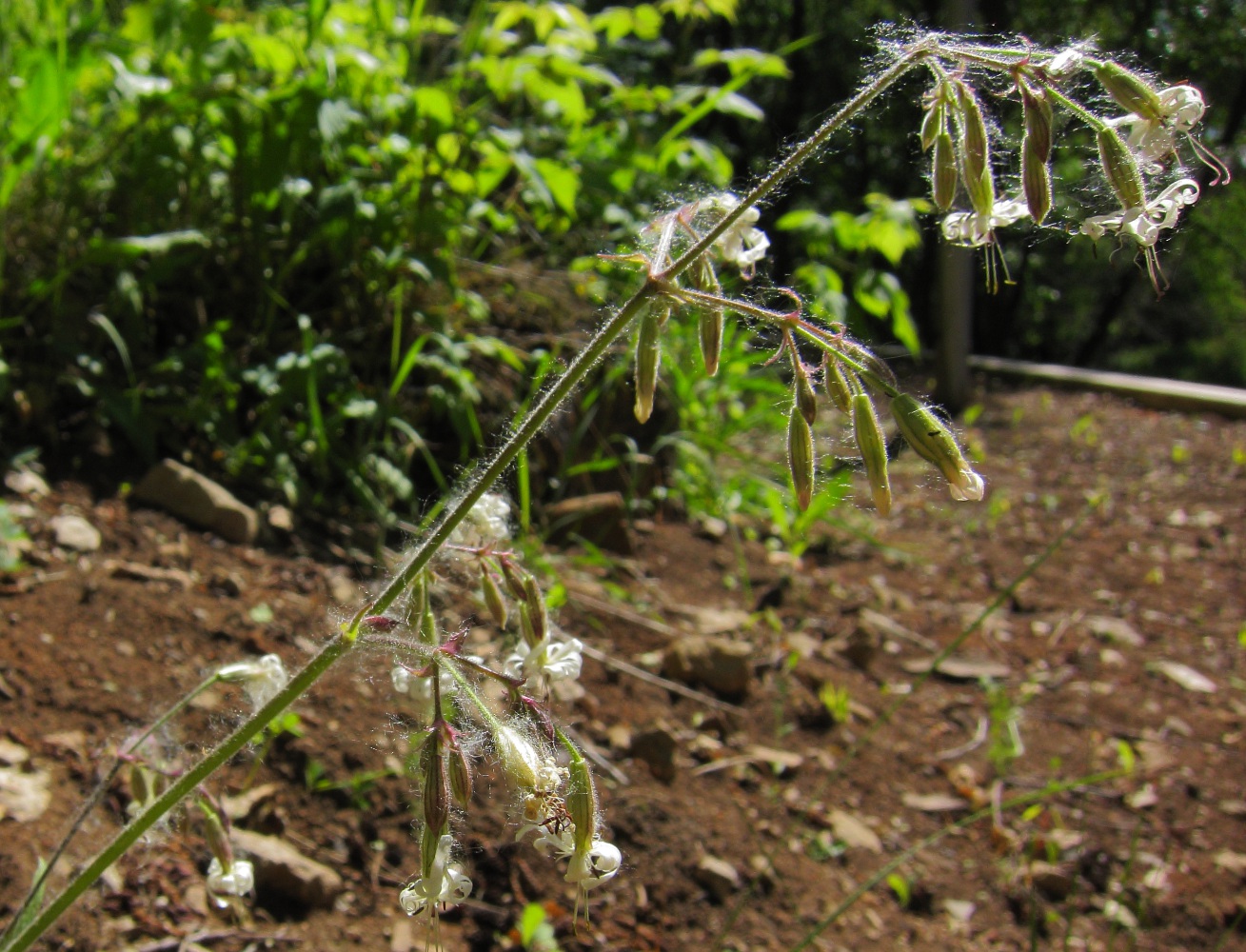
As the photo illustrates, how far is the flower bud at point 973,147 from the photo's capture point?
84 cm

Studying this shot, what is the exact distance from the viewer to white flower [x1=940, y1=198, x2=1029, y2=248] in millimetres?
894

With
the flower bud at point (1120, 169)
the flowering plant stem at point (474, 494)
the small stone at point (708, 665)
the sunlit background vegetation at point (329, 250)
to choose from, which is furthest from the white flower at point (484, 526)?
the small stone at point (708, 665)

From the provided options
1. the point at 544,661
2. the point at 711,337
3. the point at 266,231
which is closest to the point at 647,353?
the point at 711,337

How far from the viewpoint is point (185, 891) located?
1.37 m

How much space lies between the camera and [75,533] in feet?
6.23

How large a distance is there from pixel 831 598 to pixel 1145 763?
87 centimetres

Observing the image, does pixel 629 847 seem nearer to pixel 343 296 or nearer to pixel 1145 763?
pixel 1145 763

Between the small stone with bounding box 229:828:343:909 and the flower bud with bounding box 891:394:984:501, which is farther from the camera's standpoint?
the small stone with bounding box 229:828:343:909

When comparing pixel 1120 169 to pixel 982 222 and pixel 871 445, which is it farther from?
pixel 871 445

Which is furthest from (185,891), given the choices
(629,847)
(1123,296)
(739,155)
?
(1123,296)

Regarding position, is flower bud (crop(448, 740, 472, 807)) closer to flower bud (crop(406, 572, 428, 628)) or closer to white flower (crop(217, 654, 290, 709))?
flower bud (crop(406, 572, 428, 628))

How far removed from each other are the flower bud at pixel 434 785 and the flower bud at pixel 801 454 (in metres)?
0.39

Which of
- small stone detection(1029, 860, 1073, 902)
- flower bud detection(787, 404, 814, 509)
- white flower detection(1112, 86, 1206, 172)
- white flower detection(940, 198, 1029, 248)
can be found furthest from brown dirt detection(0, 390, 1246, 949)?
white flower detection(1112, 86, 1206, 172)

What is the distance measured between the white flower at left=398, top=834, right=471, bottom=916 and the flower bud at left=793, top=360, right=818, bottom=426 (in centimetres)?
48
